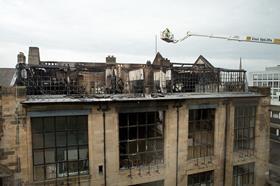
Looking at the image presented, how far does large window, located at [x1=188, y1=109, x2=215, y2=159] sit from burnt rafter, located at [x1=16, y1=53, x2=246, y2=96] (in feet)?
8.91

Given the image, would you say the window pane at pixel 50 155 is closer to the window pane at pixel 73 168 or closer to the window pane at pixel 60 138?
the window pane at pixel 60 138

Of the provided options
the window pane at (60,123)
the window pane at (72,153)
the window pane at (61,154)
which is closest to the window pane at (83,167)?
the window pane at (72,153)

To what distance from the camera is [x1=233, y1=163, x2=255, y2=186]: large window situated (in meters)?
15.6

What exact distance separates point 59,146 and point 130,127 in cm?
425

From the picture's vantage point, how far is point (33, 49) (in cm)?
1777

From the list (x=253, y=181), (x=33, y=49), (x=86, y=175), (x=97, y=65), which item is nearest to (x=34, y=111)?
(x=86, y=175)

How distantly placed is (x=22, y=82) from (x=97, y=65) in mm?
5367

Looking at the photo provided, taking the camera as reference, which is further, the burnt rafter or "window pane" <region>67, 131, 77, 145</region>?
the burnt rafter

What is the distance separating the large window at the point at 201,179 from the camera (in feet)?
46.1

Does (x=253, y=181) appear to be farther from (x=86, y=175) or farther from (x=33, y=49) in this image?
(x=33, y=49)

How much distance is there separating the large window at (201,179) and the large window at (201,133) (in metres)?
1.43

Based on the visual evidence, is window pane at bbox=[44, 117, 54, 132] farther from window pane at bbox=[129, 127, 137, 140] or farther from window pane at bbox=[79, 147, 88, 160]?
window pane at bbox=[129, 127, 137, 140]

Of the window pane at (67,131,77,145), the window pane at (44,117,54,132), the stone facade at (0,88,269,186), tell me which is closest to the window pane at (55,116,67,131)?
the window pane at (44,117,54,132)

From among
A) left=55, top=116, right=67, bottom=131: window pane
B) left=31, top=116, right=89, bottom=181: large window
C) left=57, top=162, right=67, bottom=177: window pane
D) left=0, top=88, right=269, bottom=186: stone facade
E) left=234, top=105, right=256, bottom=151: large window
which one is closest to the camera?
left=0, top=88, right=269, bottom=186: stone facade
